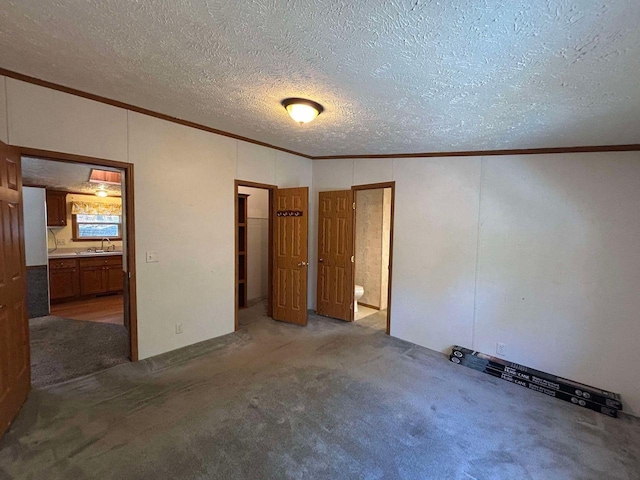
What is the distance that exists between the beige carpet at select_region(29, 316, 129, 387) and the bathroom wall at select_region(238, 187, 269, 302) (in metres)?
2.26

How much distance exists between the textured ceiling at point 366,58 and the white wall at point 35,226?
342 cm

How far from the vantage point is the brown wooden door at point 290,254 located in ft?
14.1

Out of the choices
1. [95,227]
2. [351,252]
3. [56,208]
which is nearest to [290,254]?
[351,252]

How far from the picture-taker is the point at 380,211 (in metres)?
5.45

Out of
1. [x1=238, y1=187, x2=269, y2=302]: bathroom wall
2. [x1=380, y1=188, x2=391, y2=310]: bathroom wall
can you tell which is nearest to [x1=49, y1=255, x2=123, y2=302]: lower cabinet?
[x1=238, y1=187, x2=269, y2=302]: bathroom wall

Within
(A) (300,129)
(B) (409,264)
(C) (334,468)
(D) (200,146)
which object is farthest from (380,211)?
(C) (334,468)

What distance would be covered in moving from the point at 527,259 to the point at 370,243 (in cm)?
280

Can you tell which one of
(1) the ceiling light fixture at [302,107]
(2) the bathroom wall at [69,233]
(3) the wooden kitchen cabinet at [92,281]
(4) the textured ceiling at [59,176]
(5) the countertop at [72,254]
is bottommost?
(3) the wooden kitchen cabinet at [92,281]

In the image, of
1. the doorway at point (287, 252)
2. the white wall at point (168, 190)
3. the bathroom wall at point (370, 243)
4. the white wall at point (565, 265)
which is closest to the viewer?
the white wall at point (168, 190)

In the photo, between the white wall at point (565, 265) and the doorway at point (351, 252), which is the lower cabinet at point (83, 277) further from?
the white wall at point (565, 265)

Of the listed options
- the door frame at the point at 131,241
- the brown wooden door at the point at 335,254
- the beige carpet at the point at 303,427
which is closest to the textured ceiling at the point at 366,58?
the door frame at the point at 131,241

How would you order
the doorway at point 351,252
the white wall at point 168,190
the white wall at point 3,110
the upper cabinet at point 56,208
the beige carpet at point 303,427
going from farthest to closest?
the upper cabinet at point 56,208 → the doorway at point 351,252 → the white wall at point 168,190 → the white wall at point 3,110 → the beige carpet at point 303,427

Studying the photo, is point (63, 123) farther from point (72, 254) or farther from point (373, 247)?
A: point (373, 247)

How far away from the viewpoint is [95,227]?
659 cm
